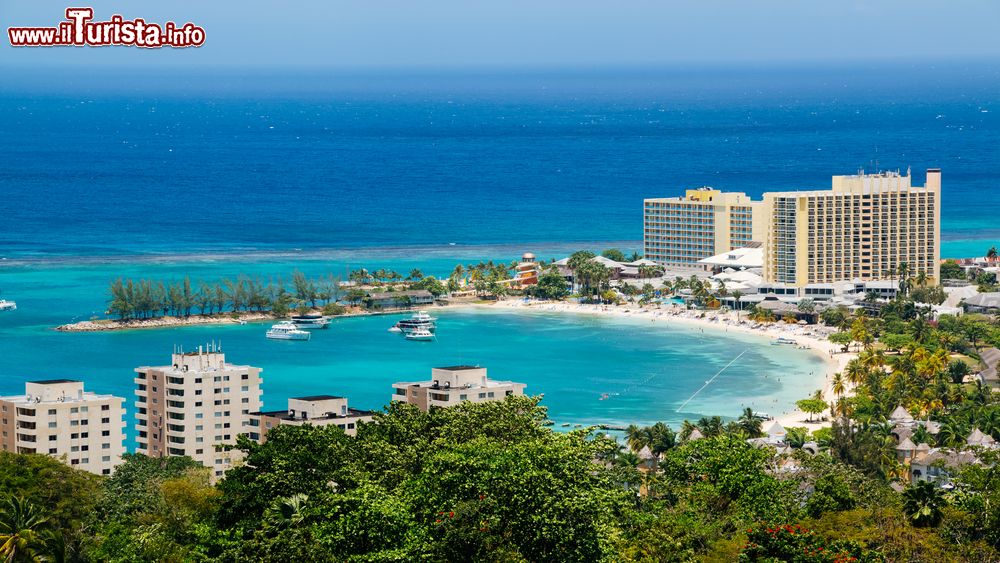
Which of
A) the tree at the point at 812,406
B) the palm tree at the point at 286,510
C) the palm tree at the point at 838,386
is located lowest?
the tree at the point at 812,406

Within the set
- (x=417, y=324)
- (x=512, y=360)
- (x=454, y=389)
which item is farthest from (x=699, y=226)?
(x=454, y=389)

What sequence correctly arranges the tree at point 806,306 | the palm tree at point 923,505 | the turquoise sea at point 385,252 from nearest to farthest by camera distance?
the palm tree at point 923,505
the turquoise sea at point 385,252
the tree at point 806,306

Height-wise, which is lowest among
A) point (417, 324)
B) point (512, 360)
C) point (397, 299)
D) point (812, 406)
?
point (812, 406)

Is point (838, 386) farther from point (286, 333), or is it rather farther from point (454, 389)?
point (286, 333)

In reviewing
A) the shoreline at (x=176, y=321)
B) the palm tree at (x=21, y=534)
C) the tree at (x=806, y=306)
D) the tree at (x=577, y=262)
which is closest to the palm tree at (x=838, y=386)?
the tree at (x=806, y=306)

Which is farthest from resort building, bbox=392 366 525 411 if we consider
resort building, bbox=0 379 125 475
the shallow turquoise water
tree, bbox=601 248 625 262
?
tree, bbox=601 248 625 262

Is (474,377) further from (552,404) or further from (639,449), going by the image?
(552,404)

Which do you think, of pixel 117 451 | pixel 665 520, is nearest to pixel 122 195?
pixel 117 451

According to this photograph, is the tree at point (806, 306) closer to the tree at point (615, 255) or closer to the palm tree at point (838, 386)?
the palm tree at point (838, 386)
